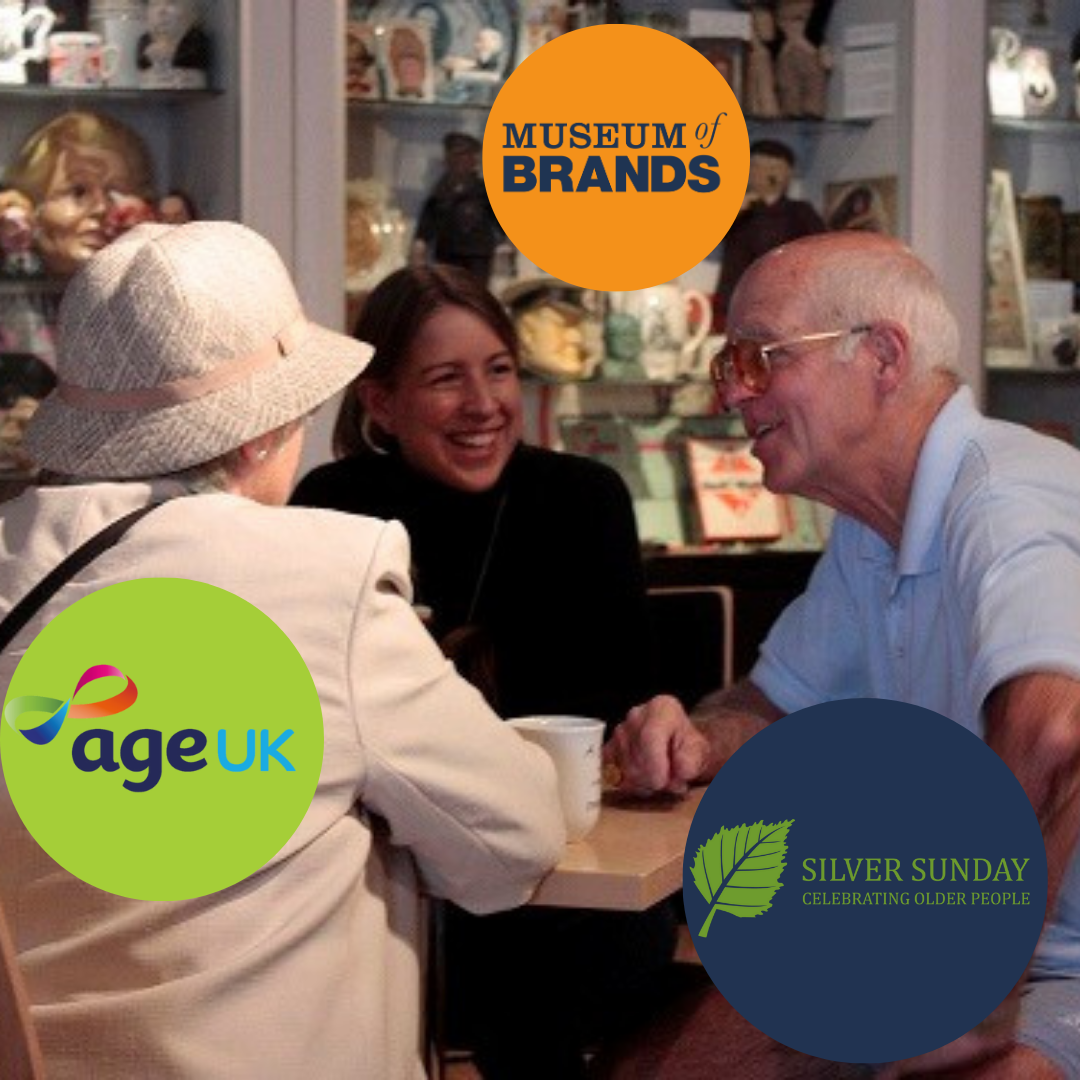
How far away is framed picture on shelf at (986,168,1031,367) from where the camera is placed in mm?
4449

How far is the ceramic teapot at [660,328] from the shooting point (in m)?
4.39

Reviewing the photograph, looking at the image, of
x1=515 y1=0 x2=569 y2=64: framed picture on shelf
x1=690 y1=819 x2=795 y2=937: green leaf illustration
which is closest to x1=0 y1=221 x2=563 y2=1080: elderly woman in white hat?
x1=690 y1=819 x2=795 y2=937: green leaf illustration

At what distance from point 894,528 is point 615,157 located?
860 mm

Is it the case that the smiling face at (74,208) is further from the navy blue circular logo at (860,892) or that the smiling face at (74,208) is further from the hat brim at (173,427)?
the navy blue circular logo at (860,892)

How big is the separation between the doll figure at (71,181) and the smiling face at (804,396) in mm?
1981

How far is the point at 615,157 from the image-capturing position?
2.90 meters

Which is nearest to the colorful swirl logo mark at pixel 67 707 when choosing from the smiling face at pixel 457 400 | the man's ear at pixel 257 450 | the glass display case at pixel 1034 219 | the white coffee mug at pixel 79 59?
the man's ear at pixel 257 450

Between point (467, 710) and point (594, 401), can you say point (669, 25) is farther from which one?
point (467, 710)

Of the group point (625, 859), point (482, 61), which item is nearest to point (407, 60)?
point (482, 61)

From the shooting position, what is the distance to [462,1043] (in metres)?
2.76

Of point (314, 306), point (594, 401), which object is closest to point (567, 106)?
point (314, 306)

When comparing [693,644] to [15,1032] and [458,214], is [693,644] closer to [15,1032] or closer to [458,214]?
[458,214]

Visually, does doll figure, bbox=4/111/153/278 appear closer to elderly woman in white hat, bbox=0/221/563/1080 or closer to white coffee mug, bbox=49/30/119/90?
white coffee mug, bbox=49/30/119/90

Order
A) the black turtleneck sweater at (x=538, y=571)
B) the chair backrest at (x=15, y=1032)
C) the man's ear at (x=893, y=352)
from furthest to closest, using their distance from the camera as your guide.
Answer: the black turtleneck sweater at (x=538, y=571)
the man's ear at (x=893, y=352)
the chair backrest at (x=15, y=1032)
